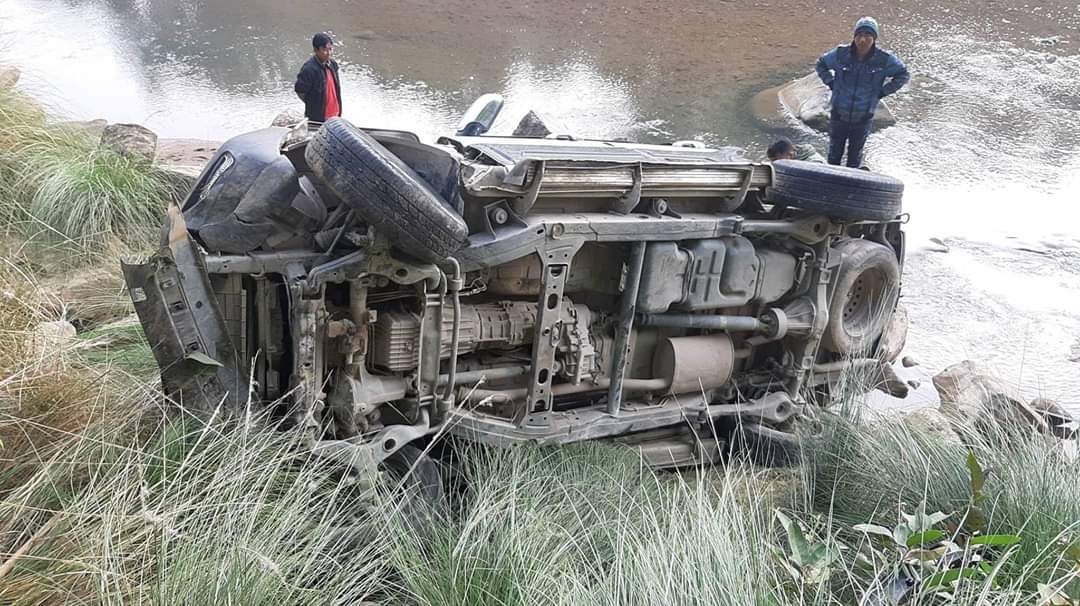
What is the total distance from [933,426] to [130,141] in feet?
19.9

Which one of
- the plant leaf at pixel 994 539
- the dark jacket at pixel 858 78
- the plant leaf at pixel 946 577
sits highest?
the dark jacket at pixel 858 78

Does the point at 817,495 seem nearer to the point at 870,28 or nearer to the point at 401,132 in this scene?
the point at 401,132

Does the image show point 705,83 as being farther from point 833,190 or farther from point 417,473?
point 417,473

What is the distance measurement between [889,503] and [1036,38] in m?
13.7

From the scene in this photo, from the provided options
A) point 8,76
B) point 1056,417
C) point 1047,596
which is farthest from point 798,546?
point 8,76

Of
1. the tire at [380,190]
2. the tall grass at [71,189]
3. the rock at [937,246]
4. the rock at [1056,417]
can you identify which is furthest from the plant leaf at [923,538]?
the rock at [937,246]

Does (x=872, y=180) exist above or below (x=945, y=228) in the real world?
above

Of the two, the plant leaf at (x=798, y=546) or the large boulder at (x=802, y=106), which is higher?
the large boulder at (x=802, y=106)

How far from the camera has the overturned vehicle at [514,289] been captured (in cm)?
340

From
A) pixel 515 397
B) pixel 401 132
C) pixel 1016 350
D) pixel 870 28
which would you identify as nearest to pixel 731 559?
pixel 515 397

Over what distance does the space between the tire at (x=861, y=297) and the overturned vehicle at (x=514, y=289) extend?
0.01m

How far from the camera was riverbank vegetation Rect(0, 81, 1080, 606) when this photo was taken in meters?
2.58

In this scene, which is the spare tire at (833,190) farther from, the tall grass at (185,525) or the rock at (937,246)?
the rock at (937,246)

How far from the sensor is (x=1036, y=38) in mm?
14539
